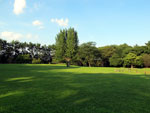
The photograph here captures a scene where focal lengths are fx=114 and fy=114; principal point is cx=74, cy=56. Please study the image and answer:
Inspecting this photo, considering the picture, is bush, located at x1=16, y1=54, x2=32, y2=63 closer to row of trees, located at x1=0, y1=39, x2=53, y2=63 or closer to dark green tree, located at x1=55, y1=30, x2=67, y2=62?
row of trees, located at x1=0, y1=39, x2=53, y2=63

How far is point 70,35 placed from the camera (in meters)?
49.6

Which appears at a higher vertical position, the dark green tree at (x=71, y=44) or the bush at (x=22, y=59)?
the dark green tree at (x=71, y=44)

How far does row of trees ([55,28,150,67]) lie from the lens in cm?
4500

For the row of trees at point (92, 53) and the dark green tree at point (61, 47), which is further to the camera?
the dark green tree at point (61, 47)

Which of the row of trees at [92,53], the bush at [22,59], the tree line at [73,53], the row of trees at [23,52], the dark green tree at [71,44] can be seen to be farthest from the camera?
the row of trees at [23,52]

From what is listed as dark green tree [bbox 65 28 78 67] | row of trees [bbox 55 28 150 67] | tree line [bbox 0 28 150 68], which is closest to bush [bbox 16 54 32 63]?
tree line [bbox 0 28 150 68]

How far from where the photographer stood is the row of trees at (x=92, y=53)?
45.0m

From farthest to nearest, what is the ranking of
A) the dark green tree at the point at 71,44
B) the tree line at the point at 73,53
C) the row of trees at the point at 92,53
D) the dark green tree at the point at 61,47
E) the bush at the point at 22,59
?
the bush at the point at 22,59, the dark green tree at the point at 61,47, the dark green tree at the point at 71,44, the tree line at the point at 73,53, the row of trees at the point at 92,53

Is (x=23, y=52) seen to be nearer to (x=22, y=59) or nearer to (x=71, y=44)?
(x=22, y=59)

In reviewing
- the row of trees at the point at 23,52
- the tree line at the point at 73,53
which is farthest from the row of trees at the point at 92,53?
the row of trees at the point at 23,52

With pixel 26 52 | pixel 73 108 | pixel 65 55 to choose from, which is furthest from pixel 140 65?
pixel 26 52

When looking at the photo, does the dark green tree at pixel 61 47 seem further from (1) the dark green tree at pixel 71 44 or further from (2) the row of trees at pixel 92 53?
(1) the dark green tree at pixel 71 44

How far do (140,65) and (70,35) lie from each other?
1243 inches

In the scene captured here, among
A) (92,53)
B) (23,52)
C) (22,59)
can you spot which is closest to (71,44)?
(92,53)
